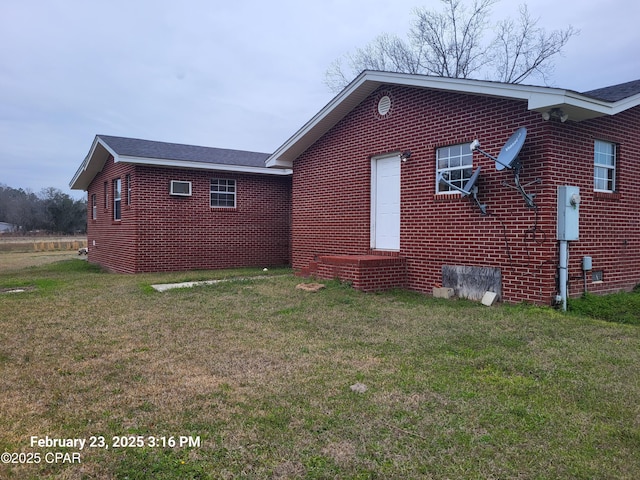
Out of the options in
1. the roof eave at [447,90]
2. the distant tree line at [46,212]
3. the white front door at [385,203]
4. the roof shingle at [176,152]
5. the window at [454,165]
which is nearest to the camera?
the roof eave at [447,90]

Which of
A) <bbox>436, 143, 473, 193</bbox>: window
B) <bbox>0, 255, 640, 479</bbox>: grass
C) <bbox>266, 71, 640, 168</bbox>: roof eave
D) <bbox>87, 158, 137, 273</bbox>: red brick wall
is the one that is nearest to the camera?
<bbox>0, 255, 640, 479</bbox>: grass

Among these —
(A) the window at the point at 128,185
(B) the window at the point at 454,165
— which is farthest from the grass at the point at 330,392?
(A) the window at the point at 128,185

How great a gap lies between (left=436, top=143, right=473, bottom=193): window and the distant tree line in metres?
53.3

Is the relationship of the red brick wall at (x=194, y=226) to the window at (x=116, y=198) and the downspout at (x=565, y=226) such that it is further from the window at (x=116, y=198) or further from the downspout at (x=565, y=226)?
the downspout at (x=565, y=226)

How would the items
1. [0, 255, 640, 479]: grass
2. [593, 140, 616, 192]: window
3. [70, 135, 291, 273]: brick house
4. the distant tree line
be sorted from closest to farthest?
[0, 255, 640, 479]: grass → [593, 140, 616, 192]: window → [70, 135, 291, 273]: brick house → the distant tree line

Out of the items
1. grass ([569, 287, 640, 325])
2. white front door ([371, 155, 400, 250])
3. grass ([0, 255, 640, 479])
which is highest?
white front door ([371, 155, 400, 250])

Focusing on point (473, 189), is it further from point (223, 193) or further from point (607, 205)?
point (223, 193)

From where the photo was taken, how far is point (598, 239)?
793cm

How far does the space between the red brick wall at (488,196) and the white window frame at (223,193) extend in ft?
17.0

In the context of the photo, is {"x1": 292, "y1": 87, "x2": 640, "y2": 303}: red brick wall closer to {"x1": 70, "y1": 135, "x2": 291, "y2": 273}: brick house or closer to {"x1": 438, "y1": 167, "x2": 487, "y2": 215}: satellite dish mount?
{"x1": 438, "y1": 167, "x2": 487, "y2": 215}: satellite dish mount

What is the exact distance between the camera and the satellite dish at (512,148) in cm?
677

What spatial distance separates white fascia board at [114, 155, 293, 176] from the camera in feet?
42.5

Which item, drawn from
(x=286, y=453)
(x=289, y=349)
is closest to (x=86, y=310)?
(x=289, y=349)

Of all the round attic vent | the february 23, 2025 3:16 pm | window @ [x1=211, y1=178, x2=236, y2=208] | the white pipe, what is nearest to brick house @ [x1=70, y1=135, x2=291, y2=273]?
window @ [x1=211, y1=178, x2=236, y2=208]
